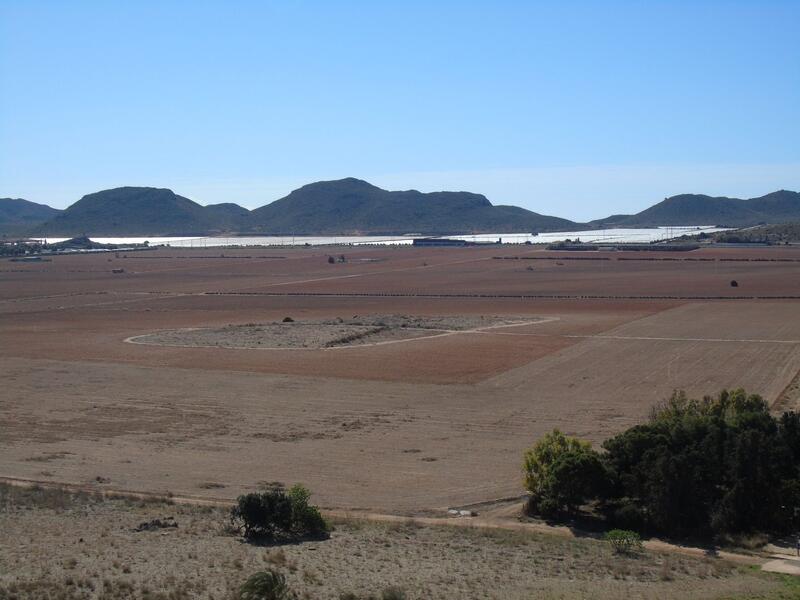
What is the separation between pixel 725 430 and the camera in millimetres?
21906

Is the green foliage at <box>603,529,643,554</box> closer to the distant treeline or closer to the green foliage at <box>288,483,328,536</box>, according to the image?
the distant treeline

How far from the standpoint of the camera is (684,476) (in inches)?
802

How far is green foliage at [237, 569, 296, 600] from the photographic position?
13.9 meters

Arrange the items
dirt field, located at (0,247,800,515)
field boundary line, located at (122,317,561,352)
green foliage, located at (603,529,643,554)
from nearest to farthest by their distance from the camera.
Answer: green foliage, located at (603,529,643,554) < dirt field, located at (0,247,800,515) < field boundary line, located at (122,317,561,352)

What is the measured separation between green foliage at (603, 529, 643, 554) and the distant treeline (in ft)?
5.22

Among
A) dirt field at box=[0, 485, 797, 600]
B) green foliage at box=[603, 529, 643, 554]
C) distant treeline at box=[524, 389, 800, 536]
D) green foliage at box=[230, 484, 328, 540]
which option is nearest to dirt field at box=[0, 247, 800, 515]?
distant treeline at box=[524, 389, 800, 536]

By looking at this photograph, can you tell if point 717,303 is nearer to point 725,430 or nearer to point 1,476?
point 725,430

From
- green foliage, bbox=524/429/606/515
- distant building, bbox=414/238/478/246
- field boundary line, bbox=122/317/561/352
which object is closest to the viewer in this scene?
green foliage, bbox=524/429/606/515

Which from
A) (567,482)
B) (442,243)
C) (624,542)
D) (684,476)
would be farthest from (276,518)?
(442,243)

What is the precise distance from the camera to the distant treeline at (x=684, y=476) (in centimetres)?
2022

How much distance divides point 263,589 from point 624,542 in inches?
298

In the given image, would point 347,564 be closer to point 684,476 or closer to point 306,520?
point 306,520

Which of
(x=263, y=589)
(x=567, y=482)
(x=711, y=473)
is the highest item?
(x=263, y=589)

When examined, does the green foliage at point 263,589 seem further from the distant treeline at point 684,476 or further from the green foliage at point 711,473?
the green foliage at point 711,473
